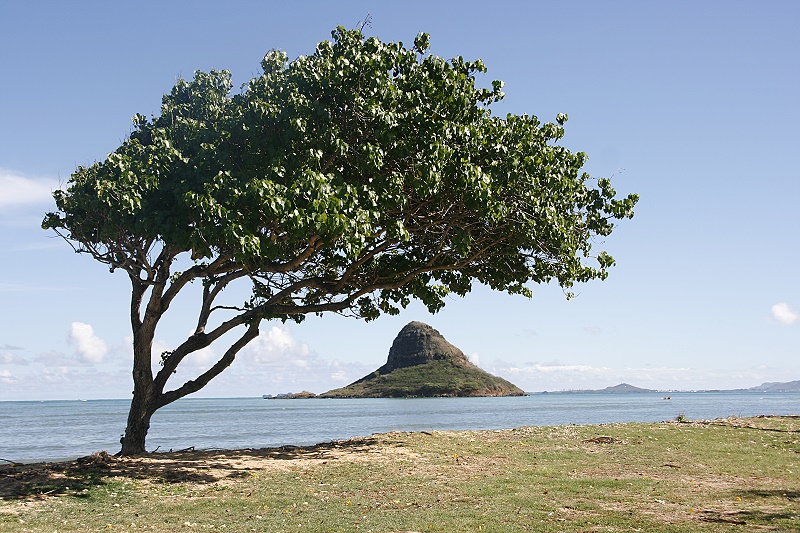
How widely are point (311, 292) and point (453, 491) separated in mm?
10452

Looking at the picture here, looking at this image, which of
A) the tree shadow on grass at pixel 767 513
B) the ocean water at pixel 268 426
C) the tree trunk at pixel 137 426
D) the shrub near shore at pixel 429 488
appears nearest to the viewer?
the tree shadow on grass at pixel 767 513

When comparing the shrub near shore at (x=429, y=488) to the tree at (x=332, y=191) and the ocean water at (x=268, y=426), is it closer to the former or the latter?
the tree at (x=332, y=191)

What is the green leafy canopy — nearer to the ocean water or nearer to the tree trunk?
the tree trunk

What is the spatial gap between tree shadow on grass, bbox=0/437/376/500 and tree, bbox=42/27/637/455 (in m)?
2.19

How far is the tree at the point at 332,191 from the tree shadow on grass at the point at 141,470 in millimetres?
2191

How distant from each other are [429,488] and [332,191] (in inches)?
281

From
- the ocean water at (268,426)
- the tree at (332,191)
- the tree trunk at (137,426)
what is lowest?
the ocean water at (268,426)

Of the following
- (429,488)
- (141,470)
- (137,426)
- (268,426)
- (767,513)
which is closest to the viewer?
(767,513)

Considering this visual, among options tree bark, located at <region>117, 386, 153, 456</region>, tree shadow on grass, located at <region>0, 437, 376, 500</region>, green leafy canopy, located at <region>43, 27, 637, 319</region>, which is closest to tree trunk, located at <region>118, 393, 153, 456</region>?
tree bark, located at <region>117, 386, 153, 456</region>

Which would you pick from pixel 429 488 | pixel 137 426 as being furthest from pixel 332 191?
pixel 137 426

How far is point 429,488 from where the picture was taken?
14.9m

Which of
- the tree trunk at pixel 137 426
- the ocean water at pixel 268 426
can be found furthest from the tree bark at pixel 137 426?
the ocean water at pixel 268 426

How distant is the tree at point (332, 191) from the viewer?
51.4 ft

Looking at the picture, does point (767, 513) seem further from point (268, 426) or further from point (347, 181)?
point (268, 426)
